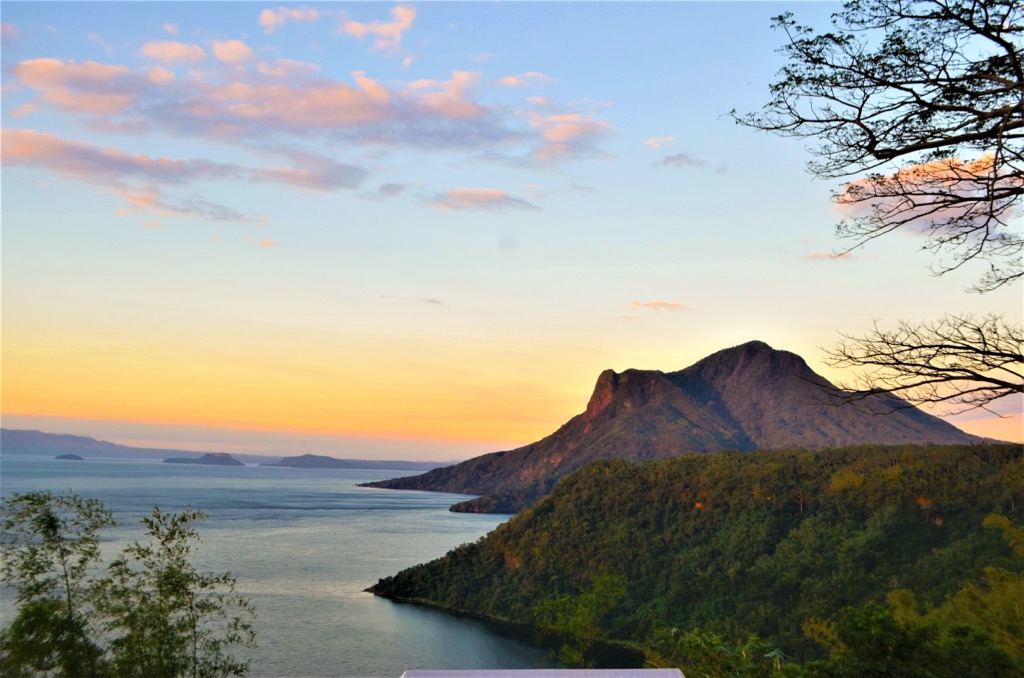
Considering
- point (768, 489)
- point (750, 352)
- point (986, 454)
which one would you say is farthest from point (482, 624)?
point (750, 352)

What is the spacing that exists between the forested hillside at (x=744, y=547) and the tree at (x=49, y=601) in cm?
1460

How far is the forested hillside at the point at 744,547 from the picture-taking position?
27688 mm

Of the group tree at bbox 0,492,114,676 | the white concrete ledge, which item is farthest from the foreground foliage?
the white concrete ledge

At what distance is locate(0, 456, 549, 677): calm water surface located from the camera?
103ft

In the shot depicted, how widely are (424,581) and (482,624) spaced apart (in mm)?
6209

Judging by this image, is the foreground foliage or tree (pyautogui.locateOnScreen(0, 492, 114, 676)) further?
the foreground foliage

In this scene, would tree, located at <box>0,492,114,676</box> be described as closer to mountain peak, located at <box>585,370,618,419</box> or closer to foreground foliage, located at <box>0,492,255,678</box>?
foreground foliage, located at <box>0,492,255,678</box>

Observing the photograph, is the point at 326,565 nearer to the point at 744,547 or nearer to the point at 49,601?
the point at 744,547

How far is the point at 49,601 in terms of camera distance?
36.6 ft

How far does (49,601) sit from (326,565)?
39637 mm

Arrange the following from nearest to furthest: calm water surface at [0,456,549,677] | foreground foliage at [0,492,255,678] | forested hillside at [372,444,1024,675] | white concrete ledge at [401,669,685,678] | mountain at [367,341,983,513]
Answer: white concrete ledge at [401,669,685,678]
foreground foliage at [0,492,255,678]
forested hillside at [372,444,1024,675]
calm water surface at [0,456,549,677]
mountain at [367,341,983,513]

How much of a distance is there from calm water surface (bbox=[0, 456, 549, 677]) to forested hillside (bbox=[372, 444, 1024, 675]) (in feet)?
9.86

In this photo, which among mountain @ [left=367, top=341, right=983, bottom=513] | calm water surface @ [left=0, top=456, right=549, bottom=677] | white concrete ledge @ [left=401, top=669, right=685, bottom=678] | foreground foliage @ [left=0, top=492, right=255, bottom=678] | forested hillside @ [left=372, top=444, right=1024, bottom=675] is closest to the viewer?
white concrete ledge @ [left=401, top=669, right=685, bottom=678]

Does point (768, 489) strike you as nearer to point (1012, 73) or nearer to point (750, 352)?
point (1012, 73)
